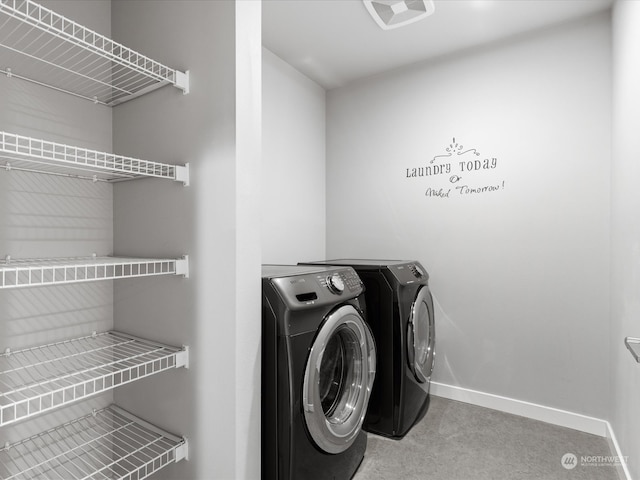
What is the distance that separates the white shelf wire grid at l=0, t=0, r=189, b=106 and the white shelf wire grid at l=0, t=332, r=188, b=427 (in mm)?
1078

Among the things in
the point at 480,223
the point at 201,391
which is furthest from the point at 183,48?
the point at 480,223

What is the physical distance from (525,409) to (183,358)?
2203mm

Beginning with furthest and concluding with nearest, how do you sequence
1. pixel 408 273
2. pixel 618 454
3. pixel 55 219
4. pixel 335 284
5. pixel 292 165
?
1. pixel 292 165
2. pixel 408 273
3. pixel 618 454
4. pixel 335 284
5. pixel 55 219

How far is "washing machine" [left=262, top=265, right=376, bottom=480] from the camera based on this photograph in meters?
1.41

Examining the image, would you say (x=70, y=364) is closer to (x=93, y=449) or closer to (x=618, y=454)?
(x=93, y=449)

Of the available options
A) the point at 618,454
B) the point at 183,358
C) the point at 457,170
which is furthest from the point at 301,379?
the point at 457,170

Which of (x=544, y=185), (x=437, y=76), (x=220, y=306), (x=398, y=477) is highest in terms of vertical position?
(x=437, y=76)

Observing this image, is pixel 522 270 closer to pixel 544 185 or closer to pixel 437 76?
pixel 544 185

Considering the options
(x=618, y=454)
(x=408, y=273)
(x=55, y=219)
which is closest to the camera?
(x=55, y=219)

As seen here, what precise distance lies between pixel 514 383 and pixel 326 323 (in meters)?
1.67

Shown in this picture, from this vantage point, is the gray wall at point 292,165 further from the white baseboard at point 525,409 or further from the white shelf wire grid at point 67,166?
the white baseboard at point 525,409

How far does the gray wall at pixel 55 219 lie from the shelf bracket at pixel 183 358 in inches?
21.8

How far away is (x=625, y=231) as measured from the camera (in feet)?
5.65

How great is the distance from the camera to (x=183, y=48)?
1.47 m
